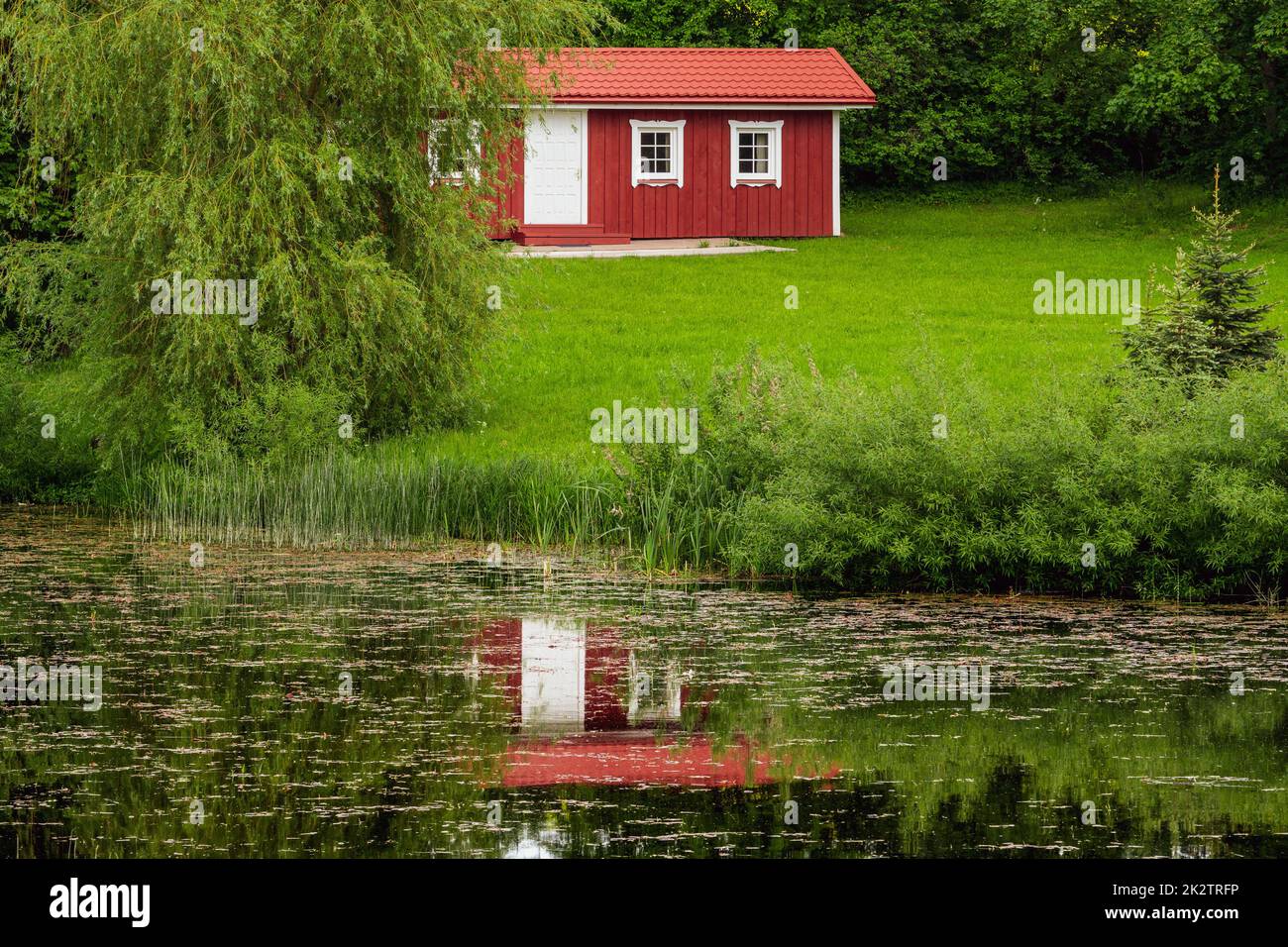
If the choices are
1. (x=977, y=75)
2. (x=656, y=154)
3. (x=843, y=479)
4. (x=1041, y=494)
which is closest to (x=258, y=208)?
(x=843, y=479)

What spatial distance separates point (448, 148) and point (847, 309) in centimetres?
783

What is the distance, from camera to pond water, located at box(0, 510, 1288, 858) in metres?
7.07

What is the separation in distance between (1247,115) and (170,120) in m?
27.5

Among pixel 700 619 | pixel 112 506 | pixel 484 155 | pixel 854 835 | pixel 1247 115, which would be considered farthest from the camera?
pixel 1247 115

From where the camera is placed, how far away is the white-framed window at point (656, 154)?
117 feet

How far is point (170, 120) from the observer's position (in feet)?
59.2

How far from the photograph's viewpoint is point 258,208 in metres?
18.0

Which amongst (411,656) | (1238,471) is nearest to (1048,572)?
(1238,471)

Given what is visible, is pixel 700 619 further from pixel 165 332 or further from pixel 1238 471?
pixel 165 332

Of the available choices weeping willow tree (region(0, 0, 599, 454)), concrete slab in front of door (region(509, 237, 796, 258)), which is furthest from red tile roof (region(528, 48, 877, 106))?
weeping willow tree (region(0, 0, 599, 454))

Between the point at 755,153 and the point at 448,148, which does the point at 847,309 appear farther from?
the point at 755,153

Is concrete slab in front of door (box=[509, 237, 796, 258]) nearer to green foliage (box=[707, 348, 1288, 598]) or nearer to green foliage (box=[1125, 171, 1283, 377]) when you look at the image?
green foliage (box=[1125, 171, 1283, 377])

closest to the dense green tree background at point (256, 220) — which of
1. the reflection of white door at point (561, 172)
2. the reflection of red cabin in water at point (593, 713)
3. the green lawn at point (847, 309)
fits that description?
the green lawn at point (847, 309)

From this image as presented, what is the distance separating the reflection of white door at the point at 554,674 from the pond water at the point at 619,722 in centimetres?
3
